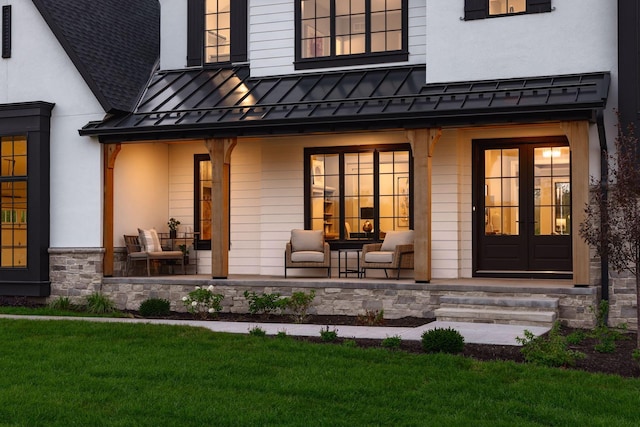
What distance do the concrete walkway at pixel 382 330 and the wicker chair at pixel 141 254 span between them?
10.2 ft

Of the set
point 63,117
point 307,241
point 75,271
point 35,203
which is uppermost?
point 63,117

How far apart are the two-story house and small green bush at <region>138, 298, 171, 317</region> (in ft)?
3.72

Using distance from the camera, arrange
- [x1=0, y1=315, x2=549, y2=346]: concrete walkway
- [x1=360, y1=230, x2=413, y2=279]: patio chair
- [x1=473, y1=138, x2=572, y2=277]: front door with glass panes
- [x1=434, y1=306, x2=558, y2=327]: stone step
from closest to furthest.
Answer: [x1=0, y1=315, x2=549, y2=346]: concrete walkway, [x1=434, y1=306, x2=558, y2=327]: stone step, [x1=360, y1=230, x2=413, y2=279]: patio chair, [x1=473, y1=138, x2=572, y2=277]: front door with glass panes

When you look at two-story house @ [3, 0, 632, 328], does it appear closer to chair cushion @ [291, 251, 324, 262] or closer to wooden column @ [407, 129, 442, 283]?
wooden column @ [407, 129, 442, 283]

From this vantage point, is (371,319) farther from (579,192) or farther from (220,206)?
(220,206)

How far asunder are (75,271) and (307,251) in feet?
13.0

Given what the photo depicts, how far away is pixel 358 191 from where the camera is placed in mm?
14500

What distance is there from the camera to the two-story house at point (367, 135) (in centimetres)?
1216

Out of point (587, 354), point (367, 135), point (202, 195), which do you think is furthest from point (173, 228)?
point (587, 354)

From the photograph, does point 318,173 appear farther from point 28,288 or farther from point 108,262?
point 28,288

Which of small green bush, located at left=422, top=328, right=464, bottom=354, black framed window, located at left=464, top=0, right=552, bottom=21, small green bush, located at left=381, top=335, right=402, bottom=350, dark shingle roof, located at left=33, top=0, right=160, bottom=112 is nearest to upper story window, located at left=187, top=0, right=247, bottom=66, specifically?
dark shingle roof, located at left=33, top=0, right=160, bottom=112

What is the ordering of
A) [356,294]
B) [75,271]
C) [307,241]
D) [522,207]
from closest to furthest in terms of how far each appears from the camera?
[356,294], [522,207], [307,241], [75,271]

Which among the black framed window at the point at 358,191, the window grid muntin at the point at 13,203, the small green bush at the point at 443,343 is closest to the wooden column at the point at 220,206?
the black framed window at the point at 358,191

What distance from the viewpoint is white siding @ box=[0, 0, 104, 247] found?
14.4 meters
